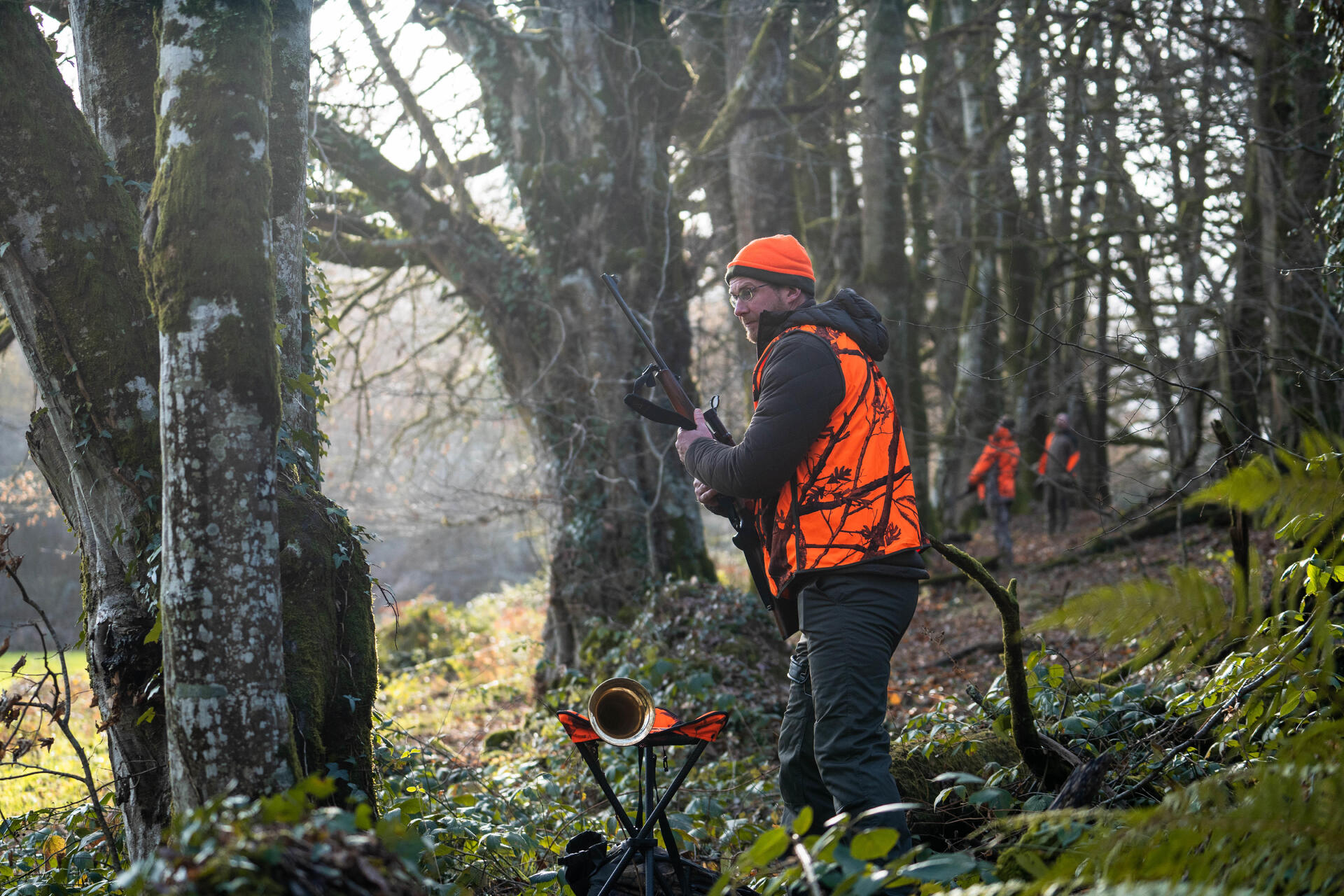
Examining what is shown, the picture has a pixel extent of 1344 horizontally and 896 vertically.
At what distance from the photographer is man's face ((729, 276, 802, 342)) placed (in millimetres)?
3594

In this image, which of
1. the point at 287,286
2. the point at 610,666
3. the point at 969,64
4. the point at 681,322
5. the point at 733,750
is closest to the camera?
the point at 287,286

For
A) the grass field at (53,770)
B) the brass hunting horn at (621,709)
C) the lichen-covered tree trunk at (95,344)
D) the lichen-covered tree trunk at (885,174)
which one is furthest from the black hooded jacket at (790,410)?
the lichen-covered tree trunk at (885,174)

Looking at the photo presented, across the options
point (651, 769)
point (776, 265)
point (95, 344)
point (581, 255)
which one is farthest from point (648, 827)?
point (581, 255)

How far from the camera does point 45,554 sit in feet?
72.0

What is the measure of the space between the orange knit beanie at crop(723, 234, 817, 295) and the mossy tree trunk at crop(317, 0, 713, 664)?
5.27 metres

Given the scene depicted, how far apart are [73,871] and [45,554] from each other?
22.6m

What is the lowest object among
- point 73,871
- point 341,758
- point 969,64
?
point 73,871

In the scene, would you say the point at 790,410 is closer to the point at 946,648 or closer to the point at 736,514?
the point at 736,514

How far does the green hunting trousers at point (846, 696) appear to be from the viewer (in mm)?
2953

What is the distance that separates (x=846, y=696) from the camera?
301 centimetres

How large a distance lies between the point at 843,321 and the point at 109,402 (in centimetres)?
261

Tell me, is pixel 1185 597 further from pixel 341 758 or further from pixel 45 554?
pixel 45 554

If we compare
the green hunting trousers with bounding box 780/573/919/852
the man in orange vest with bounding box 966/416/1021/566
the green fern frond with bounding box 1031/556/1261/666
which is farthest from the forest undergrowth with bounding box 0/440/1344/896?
the man in orange vest with bounding box 966/416/1021/566

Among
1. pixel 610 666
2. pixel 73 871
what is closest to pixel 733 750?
pixel 610 666
